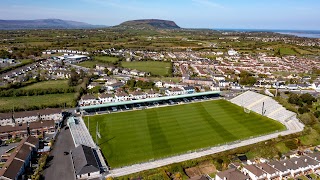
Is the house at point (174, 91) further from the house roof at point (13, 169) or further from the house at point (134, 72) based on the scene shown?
the house roof at point (13, 169)

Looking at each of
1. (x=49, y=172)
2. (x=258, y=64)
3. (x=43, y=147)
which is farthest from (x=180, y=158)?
(x=258, y=64)

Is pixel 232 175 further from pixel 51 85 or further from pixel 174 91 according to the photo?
pixel 51 85

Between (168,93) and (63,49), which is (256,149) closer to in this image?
(168,93)

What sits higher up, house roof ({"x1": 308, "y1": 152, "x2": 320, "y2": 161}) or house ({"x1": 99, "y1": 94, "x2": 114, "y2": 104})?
house ({"x1": 99, "y1": 94, "x2": 114, "y2": 104})

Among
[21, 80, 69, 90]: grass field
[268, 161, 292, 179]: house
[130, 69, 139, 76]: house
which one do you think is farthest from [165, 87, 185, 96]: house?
[268, 161, 292, 179]: house

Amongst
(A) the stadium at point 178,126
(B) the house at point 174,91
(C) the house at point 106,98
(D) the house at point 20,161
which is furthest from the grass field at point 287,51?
(D) the house at point 20,161

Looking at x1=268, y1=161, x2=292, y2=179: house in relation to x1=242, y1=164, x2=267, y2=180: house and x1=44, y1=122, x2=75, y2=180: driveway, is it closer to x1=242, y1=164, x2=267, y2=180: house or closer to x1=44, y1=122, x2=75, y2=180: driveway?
x1=242, y1=164, x2=267, y2=180: house

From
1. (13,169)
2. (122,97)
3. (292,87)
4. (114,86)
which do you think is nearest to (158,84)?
(114,86)
